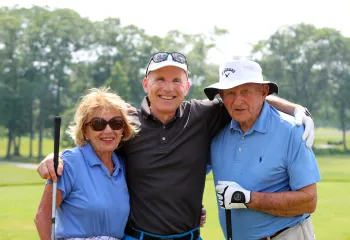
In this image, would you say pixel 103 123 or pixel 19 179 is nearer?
pixel 103 123

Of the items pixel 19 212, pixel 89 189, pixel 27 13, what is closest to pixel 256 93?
pixel 89 189

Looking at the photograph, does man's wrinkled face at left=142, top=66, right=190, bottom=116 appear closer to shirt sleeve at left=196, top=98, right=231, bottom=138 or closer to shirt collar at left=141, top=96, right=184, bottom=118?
shirt collar at left=141, top=96, right=184, bottom=118

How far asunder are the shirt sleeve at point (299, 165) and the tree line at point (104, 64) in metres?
38.0

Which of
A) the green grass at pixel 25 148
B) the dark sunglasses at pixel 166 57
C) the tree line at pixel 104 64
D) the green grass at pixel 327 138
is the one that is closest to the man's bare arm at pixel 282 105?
the dark sunglasses at pixel 166 57

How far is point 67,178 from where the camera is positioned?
350 cm

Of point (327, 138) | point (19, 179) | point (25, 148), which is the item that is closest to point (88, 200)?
point (19, 179)

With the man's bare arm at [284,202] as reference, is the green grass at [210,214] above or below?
below

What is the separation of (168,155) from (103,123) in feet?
1.81

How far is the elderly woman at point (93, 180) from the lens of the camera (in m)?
3.49

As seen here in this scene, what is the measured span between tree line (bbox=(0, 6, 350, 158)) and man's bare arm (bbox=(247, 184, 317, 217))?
38.0 m

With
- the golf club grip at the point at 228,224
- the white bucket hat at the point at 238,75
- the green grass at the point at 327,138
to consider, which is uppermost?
the white bucket hat at the point at 238,75

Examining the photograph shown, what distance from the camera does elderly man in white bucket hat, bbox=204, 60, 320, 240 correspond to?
3.53 metres

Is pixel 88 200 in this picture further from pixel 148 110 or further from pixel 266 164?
pixel 266 164

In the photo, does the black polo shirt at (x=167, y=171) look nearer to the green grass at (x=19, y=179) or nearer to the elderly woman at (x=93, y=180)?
the elderly woman at (x=93, y=180)
